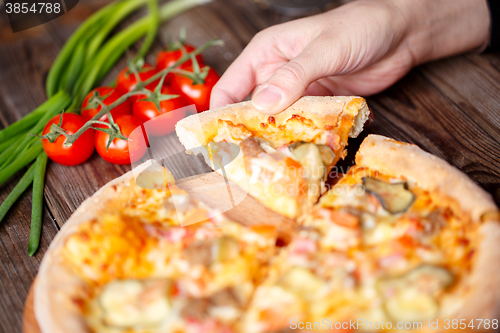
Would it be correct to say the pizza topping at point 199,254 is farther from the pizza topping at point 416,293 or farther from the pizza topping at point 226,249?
the pizza topping at point 416,293

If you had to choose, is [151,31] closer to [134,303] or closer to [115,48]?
[115,48]

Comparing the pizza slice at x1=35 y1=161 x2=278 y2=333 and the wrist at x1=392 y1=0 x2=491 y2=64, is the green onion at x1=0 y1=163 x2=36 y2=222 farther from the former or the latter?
the wrist at x1=392 y1=0 x2=491 y2=64

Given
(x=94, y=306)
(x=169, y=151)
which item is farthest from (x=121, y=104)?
(x=94, y=306)

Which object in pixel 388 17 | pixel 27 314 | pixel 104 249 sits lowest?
pixel 27 314

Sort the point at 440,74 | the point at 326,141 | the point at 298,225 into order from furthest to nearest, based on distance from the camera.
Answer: the point at 440,74 → the point at 326,141 → the point at 298,225

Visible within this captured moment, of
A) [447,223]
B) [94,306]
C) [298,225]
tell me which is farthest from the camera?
[298,225]

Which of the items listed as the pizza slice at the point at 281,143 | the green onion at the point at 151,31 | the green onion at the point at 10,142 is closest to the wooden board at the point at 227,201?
the pizza slice at the point at 281,143

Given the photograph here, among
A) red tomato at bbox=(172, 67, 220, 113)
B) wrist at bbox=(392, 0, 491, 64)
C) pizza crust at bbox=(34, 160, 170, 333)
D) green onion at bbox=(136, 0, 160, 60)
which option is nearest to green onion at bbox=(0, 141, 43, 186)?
pizza crust at bbox=(34, 160, 170, 333)

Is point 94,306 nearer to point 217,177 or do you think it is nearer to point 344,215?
point 217,177
